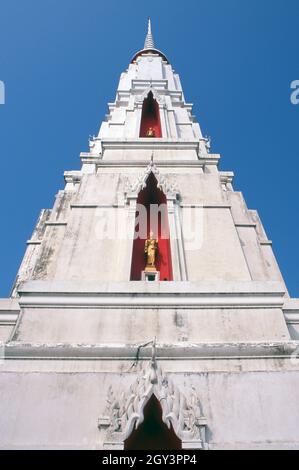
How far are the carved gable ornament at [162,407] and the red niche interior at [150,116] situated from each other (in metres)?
12.5

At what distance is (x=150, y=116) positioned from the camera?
18828mm

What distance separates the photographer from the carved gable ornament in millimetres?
6047

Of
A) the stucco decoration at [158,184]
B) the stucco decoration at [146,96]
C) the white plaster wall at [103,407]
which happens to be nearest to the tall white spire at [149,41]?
the stucco decoration at [146,96]

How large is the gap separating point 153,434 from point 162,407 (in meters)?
0.64

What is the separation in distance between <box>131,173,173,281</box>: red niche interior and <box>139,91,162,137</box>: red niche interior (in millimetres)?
5903

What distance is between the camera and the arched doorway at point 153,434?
6391 mm

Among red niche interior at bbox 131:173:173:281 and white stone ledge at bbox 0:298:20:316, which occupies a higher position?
red niche interior at bbox 131:173:173:281

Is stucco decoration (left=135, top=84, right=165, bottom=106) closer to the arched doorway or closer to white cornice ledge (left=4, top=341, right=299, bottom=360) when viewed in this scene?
white cornice ledge (left=4, top=341, right=299, bottom=360)

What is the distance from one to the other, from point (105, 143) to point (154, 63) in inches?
549

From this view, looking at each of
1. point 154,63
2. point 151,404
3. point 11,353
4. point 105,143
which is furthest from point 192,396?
point 154,63

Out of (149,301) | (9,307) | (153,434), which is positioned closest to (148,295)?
(149,301)

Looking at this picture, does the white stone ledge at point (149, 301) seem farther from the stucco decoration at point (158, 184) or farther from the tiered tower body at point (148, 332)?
the stucco decoration at point (158, 184)

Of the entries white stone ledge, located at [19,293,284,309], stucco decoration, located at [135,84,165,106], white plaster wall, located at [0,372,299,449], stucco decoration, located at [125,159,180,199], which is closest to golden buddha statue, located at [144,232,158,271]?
stucco decoration, located at [125,159,180,199]

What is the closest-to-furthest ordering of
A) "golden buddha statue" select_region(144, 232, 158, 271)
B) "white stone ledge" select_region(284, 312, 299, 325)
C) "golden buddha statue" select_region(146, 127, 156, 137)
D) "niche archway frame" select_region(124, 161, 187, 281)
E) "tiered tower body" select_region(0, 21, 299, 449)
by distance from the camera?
"tiered tower body" select_region(0, 21, 299, 449)
"white stone ledge" select_region(284, 312, 299, 325)
"niche archway frame" select_region(124, 161, 187, 281)
"golden buddha statue" select_region(144, 232, 158, 271)
"golden buddha statue" select_region(146, 127, 156, 137)
